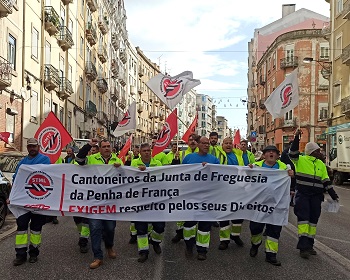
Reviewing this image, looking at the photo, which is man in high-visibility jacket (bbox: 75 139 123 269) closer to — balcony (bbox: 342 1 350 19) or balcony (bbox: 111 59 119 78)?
balcony (bbox: 342 1 350 19)

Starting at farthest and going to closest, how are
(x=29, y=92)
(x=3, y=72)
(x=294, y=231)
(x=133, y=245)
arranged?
(x=29, y=92) < (x=3, y=72) < (x=294, y=231) < (x=133, y=245)

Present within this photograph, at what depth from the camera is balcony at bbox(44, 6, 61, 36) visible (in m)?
24.2

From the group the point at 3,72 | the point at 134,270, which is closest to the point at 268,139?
the point at 3,72

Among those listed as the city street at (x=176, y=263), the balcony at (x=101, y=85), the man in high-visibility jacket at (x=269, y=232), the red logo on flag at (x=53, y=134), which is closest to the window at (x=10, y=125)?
the red logo on flag at (x=53, y=134)

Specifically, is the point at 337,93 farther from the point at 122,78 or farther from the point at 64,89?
the point at 122,78

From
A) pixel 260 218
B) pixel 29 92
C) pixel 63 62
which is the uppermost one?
pixel 63 62

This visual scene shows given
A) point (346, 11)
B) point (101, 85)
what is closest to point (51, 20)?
point (101, 85)

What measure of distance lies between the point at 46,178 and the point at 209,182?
263 cm

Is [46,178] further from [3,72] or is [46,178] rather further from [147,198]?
[3,72]

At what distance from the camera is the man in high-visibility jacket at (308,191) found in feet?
21.5

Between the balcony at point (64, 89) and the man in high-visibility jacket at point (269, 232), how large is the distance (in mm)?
22589

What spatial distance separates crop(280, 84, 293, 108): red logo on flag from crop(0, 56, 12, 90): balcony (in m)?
12.4

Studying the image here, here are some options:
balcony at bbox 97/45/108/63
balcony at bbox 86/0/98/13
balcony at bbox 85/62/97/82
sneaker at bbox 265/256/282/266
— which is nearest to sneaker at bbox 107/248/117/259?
sneaker at bbox 265/256/282/266

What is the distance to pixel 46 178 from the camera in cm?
667
